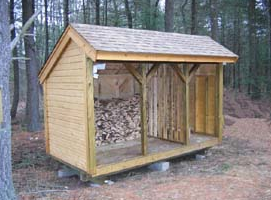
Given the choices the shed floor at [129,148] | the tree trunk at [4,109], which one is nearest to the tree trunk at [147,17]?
the shed floor at [129,148]

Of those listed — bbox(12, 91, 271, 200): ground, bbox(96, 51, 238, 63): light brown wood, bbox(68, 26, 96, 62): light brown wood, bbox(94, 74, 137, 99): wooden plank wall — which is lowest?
bbox(12, 91, 271, 200): ground

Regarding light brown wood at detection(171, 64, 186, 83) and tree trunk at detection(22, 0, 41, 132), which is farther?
tree trunk at detection(22, 0, 41, 132)

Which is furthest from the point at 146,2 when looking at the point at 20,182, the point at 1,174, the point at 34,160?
the point at 1,174

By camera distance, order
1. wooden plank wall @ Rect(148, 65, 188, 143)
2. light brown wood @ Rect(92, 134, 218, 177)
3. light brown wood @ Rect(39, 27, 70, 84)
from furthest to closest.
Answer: wooden plank wall @ Rect(148, 65, 188, 143)
light brown wood @ Rect(39, 27, 70, 84)
light brown wood @ Rect(92, 134, 218, 177)

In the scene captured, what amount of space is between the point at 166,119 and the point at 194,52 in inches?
71.8

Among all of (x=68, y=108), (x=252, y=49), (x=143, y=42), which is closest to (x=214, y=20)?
(x=252, y=49)

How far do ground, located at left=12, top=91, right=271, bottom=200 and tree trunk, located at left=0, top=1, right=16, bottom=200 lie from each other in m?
0.72

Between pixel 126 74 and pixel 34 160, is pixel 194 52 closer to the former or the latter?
pixel 126 74

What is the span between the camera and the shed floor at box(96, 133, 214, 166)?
548cm

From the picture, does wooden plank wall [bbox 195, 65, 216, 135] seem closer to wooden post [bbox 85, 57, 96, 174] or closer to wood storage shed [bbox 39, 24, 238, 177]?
wood storage shed [bbox 39, 24, 238, 177]

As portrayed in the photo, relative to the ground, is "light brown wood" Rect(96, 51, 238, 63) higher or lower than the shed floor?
higher

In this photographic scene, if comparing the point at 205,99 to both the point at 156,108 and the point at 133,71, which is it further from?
the point at 133,71

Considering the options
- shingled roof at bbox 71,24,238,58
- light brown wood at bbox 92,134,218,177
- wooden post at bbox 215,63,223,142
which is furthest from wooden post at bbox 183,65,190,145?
wooden post at bbox 215,63,223,142

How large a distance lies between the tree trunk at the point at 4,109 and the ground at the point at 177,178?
2.38 ft
